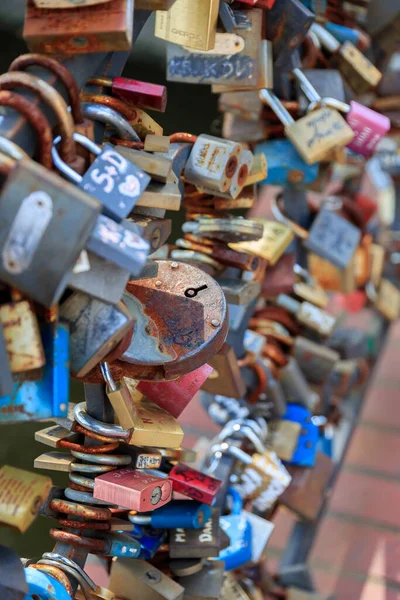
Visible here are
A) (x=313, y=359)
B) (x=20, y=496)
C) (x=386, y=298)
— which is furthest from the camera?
(x=386, y=298)

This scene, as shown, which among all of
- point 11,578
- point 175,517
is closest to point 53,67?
point 11,578

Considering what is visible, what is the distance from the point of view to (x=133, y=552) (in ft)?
2.57

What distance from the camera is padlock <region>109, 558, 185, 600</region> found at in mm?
819

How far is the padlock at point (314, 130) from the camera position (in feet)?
3.45

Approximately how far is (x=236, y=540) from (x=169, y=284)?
1.34ft

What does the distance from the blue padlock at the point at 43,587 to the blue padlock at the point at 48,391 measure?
17 centimetres

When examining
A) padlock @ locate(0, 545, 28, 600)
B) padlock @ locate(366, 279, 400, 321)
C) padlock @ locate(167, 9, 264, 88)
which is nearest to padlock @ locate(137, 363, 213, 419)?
padlock @ locate(0, 545, 28, 600)

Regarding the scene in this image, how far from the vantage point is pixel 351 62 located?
1.21 metres

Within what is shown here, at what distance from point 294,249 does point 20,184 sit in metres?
0.92

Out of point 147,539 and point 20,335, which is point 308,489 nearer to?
point 147,539

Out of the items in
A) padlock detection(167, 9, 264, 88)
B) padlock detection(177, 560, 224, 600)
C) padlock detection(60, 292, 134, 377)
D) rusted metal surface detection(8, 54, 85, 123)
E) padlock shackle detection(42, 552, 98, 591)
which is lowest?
padlock detection(177, 560, 224, 600)

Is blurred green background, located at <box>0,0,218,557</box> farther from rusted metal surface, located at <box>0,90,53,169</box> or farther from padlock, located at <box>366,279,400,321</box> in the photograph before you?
padlock, located at <box>366,279,400,321</box>

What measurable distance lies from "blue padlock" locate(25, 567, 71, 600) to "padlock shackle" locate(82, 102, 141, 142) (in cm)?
35

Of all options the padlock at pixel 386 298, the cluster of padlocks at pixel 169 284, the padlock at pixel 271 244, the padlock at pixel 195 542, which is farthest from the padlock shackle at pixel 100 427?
the padlock at pixel 386 298
